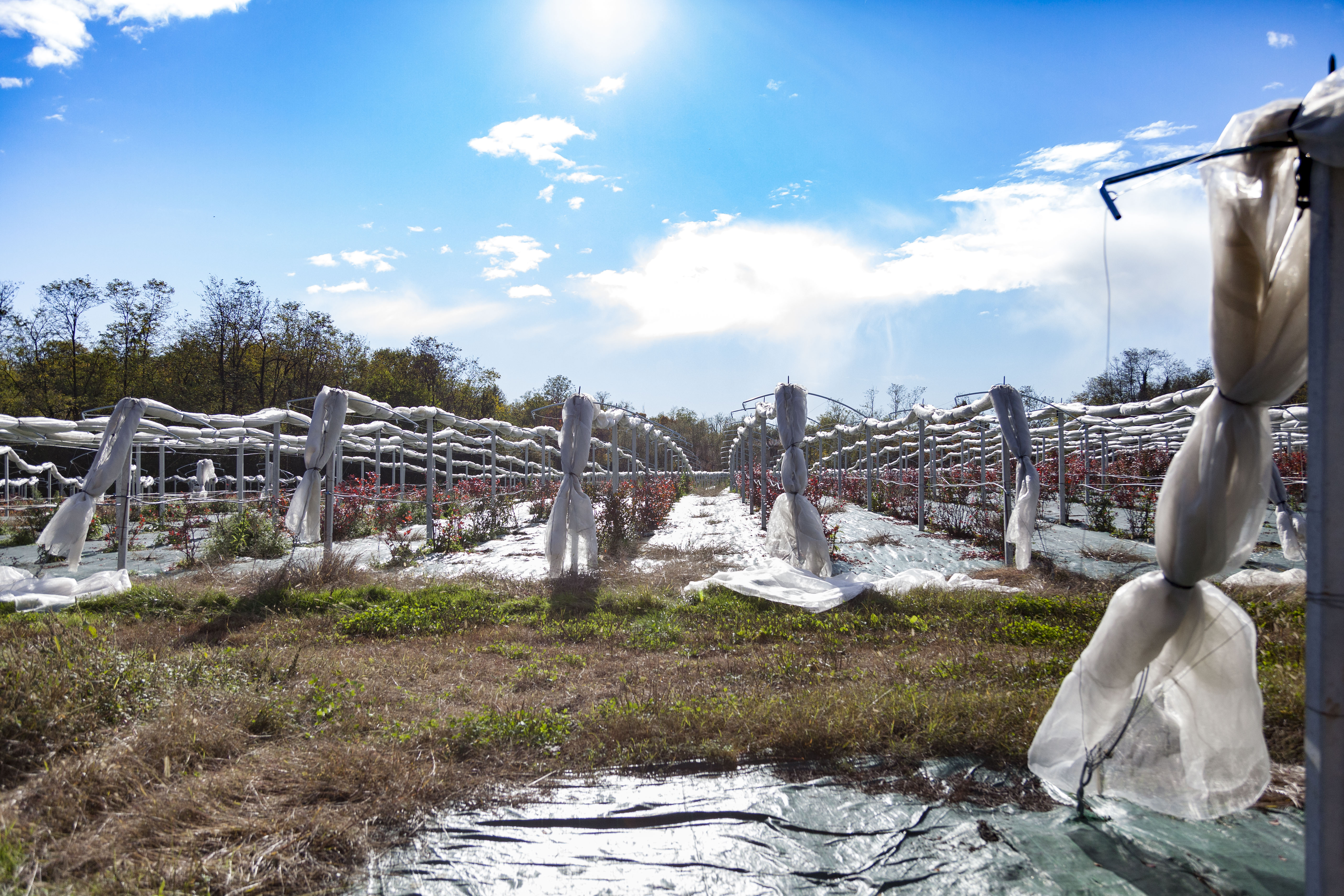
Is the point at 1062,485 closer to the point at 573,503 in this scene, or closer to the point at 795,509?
the point at 795,509

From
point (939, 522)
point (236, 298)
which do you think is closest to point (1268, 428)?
point (939, 522)

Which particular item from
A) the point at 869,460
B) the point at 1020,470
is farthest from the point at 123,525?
the point at 869,460

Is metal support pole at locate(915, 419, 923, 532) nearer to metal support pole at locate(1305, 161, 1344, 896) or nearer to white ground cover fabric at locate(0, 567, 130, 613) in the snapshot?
metal support pole at locate(1305, 161, 1344, 896)

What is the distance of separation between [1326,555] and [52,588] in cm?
1081

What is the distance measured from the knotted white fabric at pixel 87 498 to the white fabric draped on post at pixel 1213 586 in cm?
1047

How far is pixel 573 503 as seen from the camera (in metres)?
9.49

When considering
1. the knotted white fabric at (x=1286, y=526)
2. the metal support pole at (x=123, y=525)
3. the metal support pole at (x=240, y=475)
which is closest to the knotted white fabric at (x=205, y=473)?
the metal support pole at (x=240, y=475)

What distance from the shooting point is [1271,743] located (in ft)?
11.8

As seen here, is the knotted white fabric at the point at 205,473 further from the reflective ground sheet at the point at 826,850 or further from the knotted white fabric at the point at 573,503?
the reflective ground sheet at the point at 826,850

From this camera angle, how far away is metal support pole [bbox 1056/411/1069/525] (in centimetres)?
1384

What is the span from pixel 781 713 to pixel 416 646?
3.64 m

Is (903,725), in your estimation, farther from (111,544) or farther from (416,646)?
(111,544)

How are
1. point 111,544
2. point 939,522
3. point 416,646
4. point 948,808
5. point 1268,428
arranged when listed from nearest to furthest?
1. point 1268,428
2. point 948,808
3. point 416,646
4. point 111,544
5. point 939,522

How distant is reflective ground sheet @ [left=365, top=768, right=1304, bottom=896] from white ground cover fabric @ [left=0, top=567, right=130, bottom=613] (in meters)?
7.12
